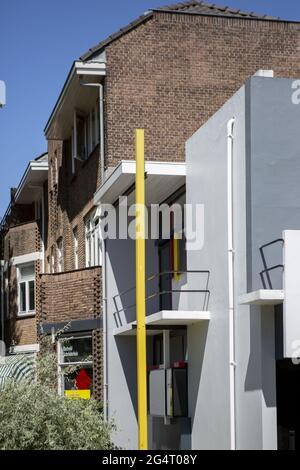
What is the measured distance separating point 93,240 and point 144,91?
4.40m

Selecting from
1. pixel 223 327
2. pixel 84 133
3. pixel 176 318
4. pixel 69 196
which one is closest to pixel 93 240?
pixel 84 133

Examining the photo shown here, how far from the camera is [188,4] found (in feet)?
93.7

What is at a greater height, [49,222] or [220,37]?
[220,37]

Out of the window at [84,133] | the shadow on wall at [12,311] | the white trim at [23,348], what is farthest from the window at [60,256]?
the shadow on wall at [12,311]

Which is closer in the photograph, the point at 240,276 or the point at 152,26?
the point at 240,276

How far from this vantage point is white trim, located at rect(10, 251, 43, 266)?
38.9 meters

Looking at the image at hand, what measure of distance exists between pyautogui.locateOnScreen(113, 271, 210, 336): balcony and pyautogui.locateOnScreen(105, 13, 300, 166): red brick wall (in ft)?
11.1

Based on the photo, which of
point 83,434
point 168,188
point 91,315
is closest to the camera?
point 83,434

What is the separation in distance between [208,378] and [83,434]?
353 cm

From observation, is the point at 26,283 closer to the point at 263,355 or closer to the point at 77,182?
the point at 77,182

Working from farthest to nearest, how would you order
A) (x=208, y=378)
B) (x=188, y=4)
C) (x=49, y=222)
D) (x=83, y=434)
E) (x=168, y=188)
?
(x=49, y=222) → (x=188, y=4) → (x=168, y=188) → (x=208, y=378) → (x=83, y=434)

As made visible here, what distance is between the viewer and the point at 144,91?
86.5 ft
